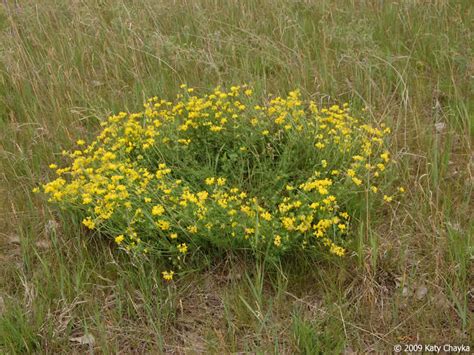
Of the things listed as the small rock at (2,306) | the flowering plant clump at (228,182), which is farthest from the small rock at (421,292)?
the small rock at (2,306)

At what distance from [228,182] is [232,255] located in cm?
57

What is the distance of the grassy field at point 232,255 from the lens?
260 cm

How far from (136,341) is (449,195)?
1.97 meters

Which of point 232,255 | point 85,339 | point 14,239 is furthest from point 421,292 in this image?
point 14,239

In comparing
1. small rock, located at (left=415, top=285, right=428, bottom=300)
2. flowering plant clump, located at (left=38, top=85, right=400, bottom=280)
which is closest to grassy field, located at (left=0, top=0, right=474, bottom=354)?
small rock, located at (left=415, top=285, right=428, bottom=300)

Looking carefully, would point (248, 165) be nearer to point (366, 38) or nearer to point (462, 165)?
point (462, 165)

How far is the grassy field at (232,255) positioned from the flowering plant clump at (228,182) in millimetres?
158

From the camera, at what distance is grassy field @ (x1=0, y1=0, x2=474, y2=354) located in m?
2.60

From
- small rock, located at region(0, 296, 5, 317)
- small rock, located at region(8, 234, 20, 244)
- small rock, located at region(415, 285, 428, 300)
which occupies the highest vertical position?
small rock, located at region(8, 234, 20, 244)

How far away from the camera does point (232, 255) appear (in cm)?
291

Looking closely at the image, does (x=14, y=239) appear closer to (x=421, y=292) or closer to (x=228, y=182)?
(x=228, y=182)

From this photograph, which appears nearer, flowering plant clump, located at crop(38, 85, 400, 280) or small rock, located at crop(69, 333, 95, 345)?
small rock, located at crop(69, 333, 95, 345)

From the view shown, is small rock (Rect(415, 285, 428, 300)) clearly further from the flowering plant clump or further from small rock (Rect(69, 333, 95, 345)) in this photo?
small rock (Rect(69, 333, 95, 345))

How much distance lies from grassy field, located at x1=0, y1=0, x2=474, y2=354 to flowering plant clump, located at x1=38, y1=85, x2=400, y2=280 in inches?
6.2
